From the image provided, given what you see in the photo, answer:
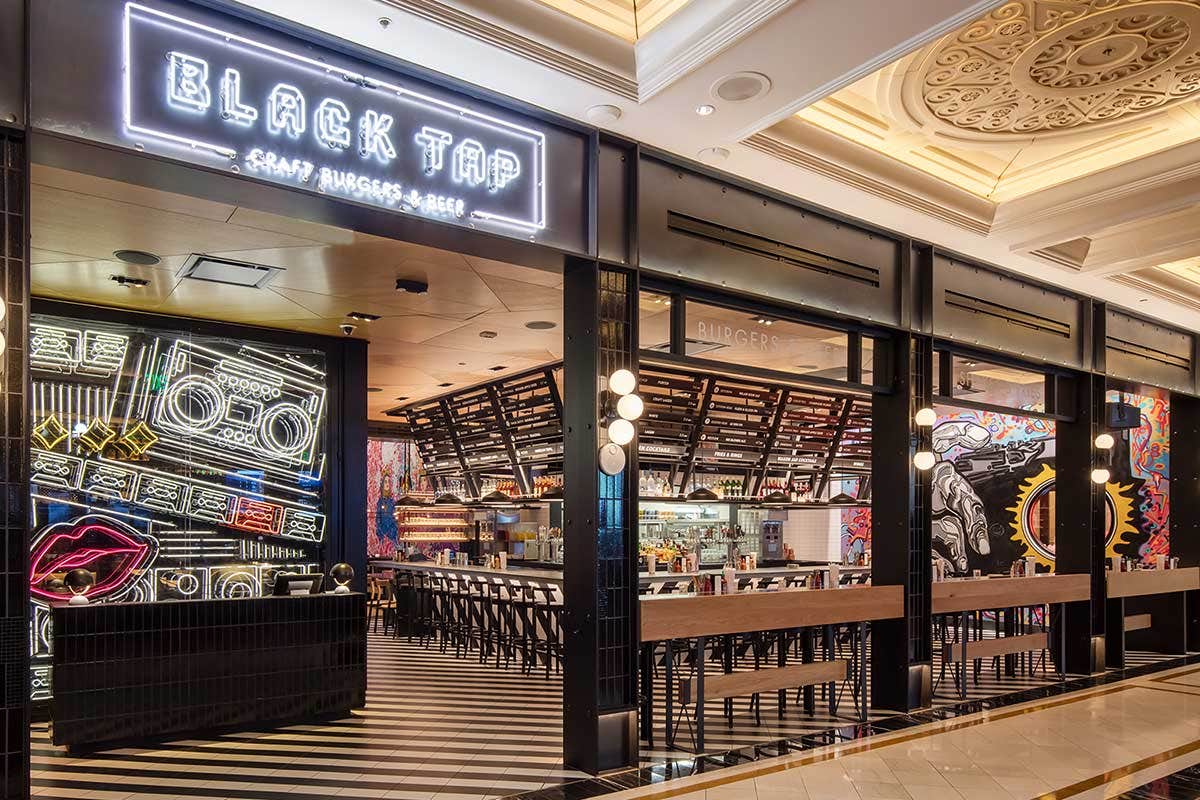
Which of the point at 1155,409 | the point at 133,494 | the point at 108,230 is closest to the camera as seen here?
the point at 108,230

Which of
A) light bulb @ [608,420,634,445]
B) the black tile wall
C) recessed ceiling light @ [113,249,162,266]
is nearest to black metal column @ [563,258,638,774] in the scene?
light bulb @ [608,420,634,445]

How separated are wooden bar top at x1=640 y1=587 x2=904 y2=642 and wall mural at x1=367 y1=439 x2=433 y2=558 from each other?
13506mm

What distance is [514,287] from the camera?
7.36 meters

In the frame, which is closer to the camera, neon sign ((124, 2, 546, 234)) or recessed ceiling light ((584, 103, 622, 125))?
neon sign ((124, 2, 546, 234))

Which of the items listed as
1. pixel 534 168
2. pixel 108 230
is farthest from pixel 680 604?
pixel 108 230

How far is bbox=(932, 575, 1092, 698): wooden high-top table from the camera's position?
7.84m

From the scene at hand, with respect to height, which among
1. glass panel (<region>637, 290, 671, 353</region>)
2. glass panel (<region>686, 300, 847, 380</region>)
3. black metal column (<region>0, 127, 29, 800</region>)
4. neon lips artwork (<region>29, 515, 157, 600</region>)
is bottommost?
neon lips artwork (<region>29, 515, 157, 600</region>)

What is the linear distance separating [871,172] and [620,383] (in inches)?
103

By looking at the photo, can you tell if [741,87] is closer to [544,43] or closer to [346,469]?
[544,43]

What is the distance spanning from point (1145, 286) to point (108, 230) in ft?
31.7

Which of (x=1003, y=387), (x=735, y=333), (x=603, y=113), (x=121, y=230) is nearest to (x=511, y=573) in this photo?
(x=735, y=333)

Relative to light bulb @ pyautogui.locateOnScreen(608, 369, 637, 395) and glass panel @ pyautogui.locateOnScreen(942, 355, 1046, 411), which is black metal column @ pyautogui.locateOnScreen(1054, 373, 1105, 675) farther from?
light bulb @ pyautogui.locateOnScreen(608, 369, 637, 395)

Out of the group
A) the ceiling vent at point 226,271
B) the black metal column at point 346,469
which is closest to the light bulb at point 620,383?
the ceiling vent at point 226,271

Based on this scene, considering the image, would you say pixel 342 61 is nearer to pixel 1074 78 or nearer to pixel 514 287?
pixel 514 287
